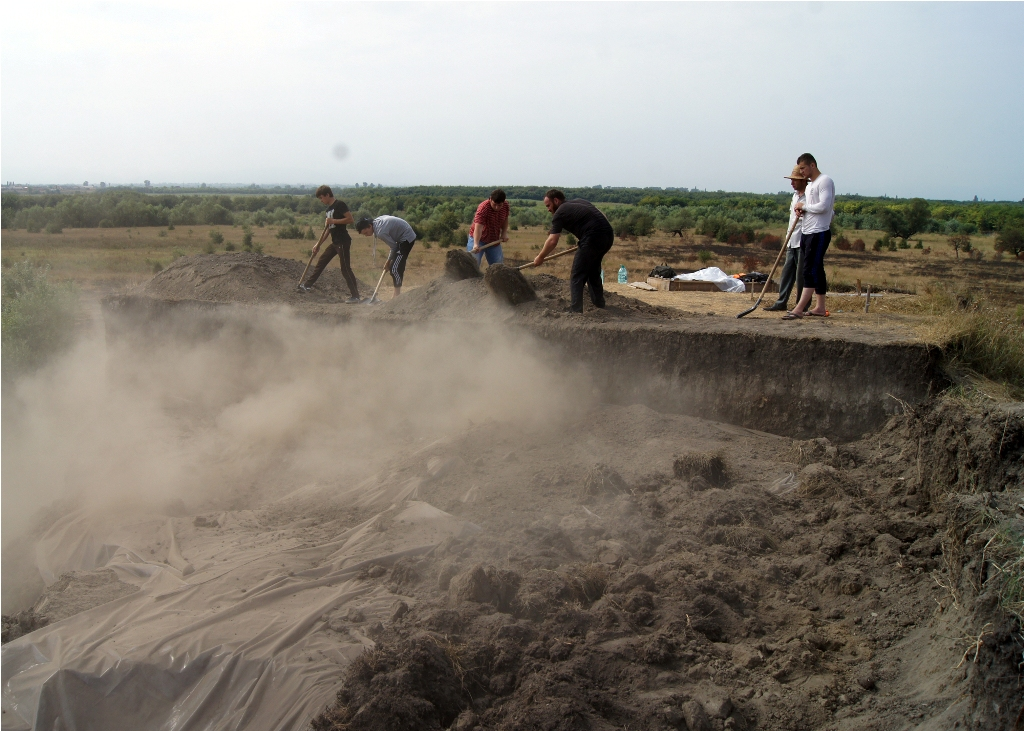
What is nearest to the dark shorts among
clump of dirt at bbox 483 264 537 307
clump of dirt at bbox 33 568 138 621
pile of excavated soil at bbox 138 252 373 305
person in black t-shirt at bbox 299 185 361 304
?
clump of dirt at bbox 483 264 537 307

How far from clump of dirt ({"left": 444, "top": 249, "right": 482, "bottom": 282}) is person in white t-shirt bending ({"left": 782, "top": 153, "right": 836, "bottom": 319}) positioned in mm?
3587

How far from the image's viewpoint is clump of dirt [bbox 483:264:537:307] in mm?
8031

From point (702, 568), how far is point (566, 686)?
4.77 feet

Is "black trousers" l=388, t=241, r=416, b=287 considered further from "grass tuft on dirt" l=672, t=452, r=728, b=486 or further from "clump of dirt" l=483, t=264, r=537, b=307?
"grass tuft on dirt" l=672, t=452, r=728, b=486

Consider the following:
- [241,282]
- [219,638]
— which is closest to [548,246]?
[219,638]

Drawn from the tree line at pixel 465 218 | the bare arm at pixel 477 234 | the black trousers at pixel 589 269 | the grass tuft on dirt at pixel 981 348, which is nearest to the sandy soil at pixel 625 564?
the black trousers at pixel 589 269

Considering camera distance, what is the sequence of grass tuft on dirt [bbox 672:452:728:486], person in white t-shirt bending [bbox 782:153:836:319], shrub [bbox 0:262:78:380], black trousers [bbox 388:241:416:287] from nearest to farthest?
grass tuft on dirt [bbox 672:452:728:486] → person in white t-shirt bending [bbox 782:153:836:319] → black trousers [bbox 388:241:416:287] → shrub [bbox 0:262:78:380]

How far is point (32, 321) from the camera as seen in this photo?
13.7 m

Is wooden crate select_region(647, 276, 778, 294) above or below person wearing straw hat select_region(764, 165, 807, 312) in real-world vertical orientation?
below

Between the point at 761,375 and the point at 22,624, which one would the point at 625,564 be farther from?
the point at 22,624

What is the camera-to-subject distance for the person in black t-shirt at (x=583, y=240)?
744 cm

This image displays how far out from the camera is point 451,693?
362 centimetres

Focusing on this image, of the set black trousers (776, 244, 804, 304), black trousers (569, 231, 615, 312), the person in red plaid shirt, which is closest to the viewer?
black trousers (569, 231, 615, 312)

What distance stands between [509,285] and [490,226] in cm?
167
